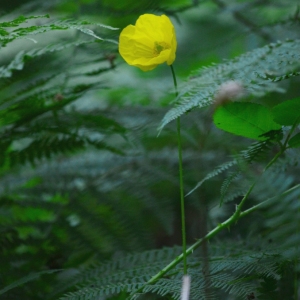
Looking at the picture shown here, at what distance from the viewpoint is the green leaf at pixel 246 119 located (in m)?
0.68

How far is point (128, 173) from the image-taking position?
140 centimetres

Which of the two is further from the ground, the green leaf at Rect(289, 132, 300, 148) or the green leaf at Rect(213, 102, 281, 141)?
the green leaf at Rect(213, 102, 281, 141)

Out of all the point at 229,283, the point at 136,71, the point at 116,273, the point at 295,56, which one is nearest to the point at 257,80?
the point at 295,56

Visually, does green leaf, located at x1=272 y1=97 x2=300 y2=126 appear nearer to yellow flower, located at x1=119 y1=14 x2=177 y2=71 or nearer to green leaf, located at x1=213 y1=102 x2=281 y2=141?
green leaf, located at x1=213 y1=102 x2=281 y2=141

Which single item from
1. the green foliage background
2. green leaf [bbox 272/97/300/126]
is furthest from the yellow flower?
green leaf [bbox 272/97/300/126]

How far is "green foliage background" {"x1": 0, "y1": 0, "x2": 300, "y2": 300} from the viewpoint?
724 millimetres

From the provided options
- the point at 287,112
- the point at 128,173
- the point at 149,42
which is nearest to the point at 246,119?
the point at 287,112

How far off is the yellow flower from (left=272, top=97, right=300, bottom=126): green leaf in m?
0.21

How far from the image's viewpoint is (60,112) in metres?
1.30

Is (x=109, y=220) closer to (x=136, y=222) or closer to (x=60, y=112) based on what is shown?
(x=136, y=222)

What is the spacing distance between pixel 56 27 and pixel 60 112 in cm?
61

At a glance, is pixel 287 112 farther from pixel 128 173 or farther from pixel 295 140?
pixel 128 173

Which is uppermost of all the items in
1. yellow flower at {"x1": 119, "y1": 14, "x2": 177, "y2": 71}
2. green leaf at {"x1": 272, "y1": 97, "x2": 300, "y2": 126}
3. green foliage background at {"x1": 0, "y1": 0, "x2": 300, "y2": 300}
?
yellow flower at {"x1": 119, "y1": 14, "x2": 177, "y2": 71}

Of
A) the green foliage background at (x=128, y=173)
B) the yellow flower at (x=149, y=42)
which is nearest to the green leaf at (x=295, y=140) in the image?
the green foliage background at (x=128, y=173)
